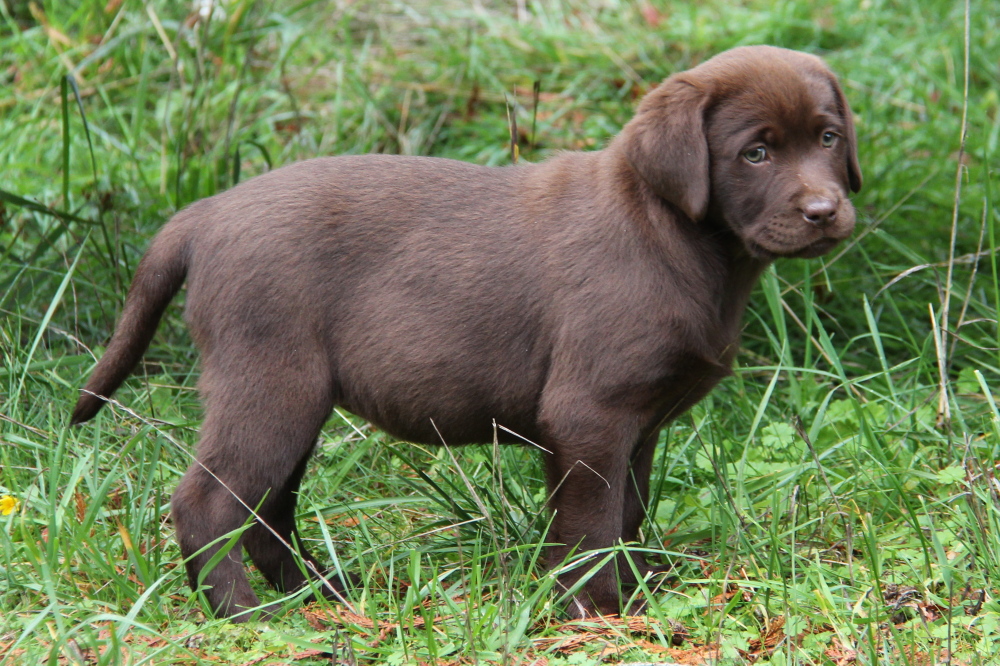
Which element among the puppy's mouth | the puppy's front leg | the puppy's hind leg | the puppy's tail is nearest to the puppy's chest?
the puppy's front leg

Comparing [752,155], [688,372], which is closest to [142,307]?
[688,372]

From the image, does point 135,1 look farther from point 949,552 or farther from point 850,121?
point 949,552

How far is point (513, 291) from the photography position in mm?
3297

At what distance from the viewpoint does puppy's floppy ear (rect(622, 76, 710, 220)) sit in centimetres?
313

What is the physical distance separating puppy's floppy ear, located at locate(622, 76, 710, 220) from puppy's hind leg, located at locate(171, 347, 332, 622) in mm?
1107

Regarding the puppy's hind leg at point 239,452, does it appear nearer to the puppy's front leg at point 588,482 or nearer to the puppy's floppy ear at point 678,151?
the puppy's front leg at point 588,482

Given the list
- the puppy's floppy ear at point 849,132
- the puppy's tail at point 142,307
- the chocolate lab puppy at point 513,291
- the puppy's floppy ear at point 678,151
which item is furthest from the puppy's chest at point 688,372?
the puppy's tail at point 142,307

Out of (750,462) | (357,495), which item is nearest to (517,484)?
(357,495)

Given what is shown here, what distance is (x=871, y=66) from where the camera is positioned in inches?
265

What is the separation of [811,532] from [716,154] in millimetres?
1247

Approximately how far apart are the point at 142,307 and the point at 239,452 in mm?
547

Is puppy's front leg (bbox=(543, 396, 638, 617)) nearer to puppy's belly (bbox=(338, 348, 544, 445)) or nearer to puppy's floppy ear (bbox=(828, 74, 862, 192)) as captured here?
puppy's belly (bbox=(338, 348, 544, 445))

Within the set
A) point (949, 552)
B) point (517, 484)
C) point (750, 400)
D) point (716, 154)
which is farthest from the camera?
point (750, 400)

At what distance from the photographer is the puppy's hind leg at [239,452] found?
3.21 m
